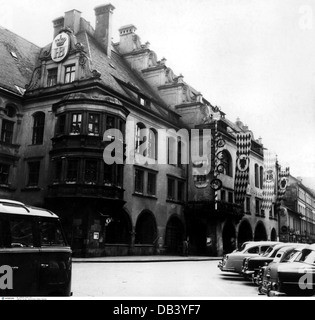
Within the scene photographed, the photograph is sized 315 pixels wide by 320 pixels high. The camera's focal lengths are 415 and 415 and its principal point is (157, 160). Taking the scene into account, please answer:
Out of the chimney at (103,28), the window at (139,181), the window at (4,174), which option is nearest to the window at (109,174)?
the window at (139,181)

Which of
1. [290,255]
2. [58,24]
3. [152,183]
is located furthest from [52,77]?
[290,255]

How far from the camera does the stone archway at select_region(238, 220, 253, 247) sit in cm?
4656

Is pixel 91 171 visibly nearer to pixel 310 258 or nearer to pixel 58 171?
pixel 58 171

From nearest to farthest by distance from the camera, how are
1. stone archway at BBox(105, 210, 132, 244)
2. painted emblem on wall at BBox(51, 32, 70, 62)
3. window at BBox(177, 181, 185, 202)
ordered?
stone archway at BBox(105, 210, 132, 244) < painted emblem on wall at BBox(51, 32, 70, 62) < window at BBox(177, 181, 185, 202)

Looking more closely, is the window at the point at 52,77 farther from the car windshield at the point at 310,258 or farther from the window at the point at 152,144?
the car windshield at the point at 310,258

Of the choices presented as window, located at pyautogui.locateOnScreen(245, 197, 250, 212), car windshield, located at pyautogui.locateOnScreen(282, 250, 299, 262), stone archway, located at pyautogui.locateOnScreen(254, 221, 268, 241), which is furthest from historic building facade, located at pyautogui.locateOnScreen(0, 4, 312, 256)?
car windshield, located at pyautogui.locateOnScreen(282, 250, 299, 262)

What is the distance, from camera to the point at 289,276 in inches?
316

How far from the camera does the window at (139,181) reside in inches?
1266

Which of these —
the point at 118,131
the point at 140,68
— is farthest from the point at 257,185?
the point at 118,131

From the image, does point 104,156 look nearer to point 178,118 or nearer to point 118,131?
point 118,131

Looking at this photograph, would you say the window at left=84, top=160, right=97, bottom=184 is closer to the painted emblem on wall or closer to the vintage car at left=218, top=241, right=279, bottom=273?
the painted emblem on wall

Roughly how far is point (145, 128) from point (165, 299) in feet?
96.7

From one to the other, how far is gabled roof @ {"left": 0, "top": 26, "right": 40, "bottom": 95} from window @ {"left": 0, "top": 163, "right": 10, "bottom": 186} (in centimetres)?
562
